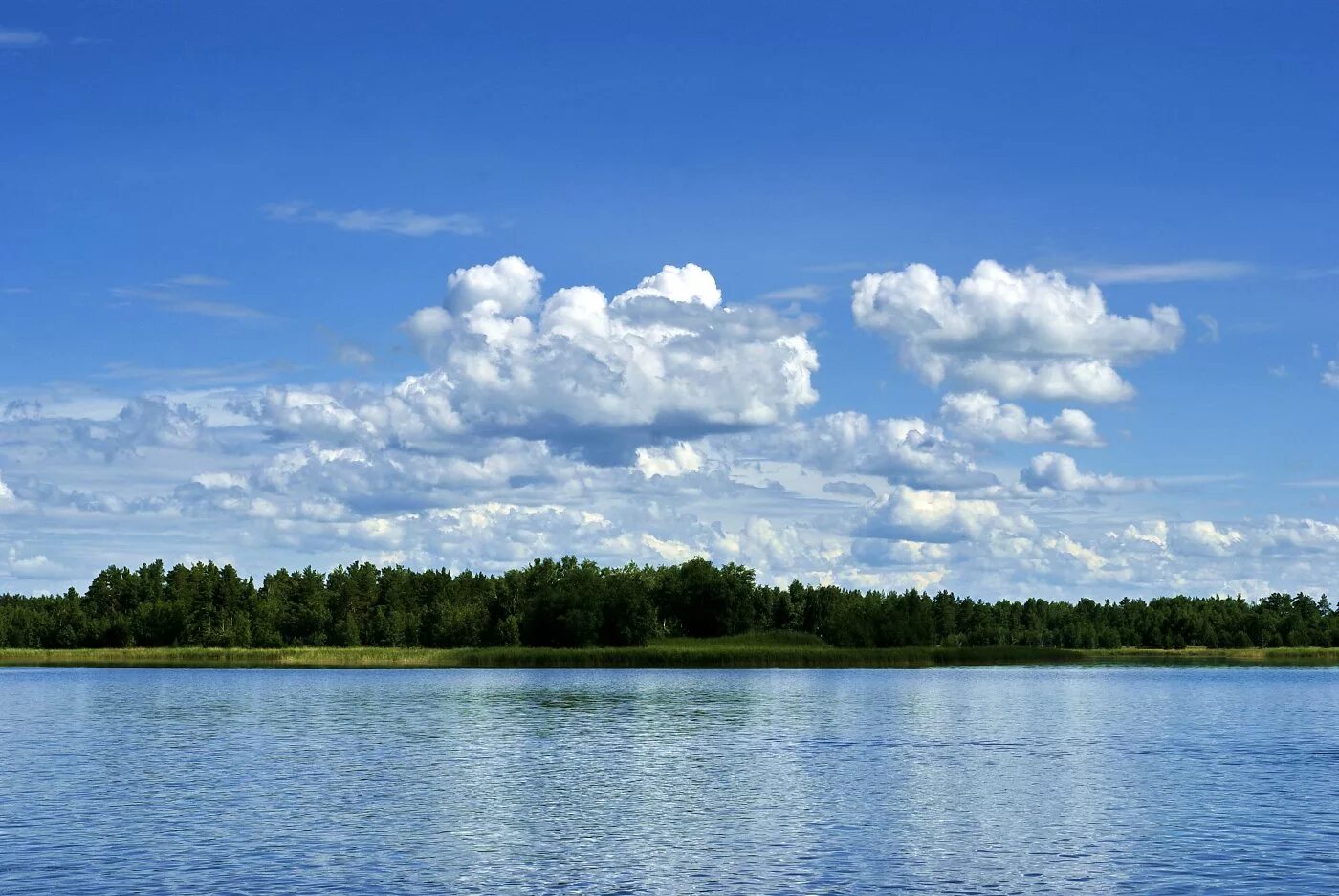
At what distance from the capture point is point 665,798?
164 ft

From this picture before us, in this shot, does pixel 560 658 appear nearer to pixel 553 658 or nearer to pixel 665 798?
pixel 553 658

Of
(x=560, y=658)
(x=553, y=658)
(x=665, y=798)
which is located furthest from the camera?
(x=560, y=658)

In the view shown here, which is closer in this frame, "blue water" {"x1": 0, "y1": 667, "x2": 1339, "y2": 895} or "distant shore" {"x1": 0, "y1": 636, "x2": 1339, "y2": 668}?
"blue water" {"x1": 0, "y1": 667, "x2": 1339, "y2": 895}

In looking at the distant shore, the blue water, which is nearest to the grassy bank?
the distant shore

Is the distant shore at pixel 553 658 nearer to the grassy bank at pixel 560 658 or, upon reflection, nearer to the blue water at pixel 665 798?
the grassy bank at pixel 560 658

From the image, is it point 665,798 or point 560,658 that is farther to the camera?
point 560,658

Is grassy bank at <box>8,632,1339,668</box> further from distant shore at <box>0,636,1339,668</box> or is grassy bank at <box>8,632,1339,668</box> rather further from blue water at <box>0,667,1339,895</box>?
blue water at <box>0,667,1339,895</box>

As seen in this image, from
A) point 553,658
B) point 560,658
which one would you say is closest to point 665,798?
point 553,658

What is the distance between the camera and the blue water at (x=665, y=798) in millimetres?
35219

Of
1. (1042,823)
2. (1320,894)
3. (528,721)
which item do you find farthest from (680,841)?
(528,721)

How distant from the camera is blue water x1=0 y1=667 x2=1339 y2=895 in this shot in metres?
35.2

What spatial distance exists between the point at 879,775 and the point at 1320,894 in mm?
24976

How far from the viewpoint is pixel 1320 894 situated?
32688 millimetres

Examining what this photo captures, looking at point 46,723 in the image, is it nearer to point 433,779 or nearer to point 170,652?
point 433,779
